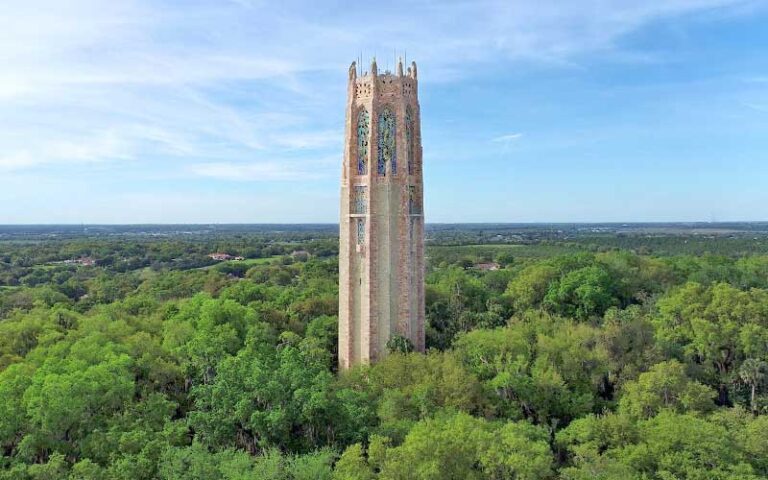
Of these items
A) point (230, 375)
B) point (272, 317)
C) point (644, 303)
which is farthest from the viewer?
point (644, 303)

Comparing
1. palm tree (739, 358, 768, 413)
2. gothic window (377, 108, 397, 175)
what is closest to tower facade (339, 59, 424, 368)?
gothic window (377, 108, 397, 175)

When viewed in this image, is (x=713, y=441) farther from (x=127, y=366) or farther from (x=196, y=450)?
(x=127, y=366)

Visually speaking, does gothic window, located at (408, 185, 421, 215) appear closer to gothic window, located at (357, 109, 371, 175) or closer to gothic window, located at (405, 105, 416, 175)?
gothic window, located at (405, 105, 416, 175)

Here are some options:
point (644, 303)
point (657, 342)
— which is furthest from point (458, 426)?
point (644, 303)

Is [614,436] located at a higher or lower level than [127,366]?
lower

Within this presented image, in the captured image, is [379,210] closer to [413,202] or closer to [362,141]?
[413,202]
